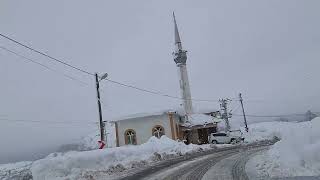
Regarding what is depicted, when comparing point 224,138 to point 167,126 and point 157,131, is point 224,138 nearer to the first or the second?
point 167,126

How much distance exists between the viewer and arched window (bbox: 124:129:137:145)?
163ft

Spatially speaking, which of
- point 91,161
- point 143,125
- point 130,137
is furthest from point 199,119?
point 91,161

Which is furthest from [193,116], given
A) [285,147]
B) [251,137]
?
[285,147]

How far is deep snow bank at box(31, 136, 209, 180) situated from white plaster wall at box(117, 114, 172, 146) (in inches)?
728

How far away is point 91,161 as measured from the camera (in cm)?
1914

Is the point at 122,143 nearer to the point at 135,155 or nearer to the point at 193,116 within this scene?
the point at 193,116

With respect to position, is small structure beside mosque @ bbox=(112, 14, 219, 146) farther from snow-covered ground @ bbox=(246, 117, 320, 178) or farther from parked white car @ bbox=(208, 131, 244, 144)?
snow-covered ground @ bbox=(246, 117, 320, 178)

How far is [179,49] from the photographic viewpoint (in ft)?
230

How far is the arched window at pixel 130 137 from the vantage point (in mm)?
49594

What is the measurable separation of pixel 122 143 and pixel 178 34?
31172 millimetres

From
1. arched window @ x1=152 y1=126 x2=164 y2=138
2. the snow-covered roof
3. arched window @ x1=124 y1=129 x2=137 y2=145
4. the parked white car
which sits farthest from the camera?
the snow-covered roof

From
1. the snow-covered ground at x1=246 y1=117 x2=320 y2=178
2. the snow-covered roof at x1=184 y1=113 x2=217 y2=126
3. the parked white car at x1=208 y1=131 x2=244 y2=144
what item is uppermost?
the snow-covered roof at x1=184 y1=113 x2=217 y2=126

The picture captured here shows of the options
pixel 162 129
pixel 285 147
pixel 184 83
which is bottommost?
pixel 285 147

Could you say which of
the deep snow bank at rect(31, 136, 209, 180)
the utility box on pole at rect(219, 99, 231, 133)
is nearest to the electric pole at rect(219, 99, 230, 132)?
the utility box on pole at rect(219, 99, 231, 133)
